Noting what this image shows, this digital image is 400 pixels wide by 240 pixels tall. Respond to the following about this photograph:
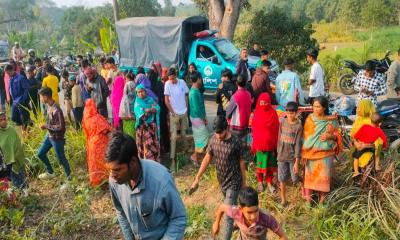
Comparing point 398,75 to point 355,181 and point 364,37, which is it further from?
point 364,37

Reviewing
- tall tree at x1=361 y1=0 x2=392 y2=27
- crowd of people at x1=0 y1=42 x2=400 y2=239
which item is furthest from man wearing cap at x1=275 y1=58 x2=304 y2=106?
tall tree at x1=361 y1=0 x2=392 y2=27

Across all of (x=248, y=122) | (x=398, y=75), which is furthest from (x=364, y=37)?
(x=248, y=122)

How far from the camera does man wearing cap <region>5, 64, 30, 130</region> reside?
26.4ft

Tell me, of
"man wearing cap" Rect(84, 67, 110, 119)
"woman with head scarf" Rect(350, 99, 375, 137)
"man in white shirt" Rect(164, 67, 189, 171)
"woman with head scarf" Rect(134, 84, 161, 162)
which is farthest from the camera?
"man wearing cap" Rect(84, 67, 110, 119)

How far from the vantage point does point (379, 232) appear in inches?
163

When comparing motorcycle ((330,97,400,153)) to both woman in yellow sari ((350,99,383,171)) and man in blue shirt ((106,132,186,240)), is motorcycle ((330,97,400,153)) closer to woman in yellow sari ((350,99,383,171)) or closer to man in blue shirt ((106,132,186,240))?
woman in yellow sari ((350,99,383,171))

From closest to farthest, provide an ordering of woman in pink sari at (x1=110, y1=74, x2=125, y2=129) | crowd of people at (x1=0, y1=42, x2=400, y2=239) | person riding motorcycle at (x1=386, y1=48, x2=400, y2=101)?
1. crowd of people at (x1=0, y1=42, x2=400, y2=239)
2. woman in pink sari at (x1=110, y1=74, x2=125, y2=129)
3. person riding motorcycle at (x1=386, y1=48, x2=400, y2=101)

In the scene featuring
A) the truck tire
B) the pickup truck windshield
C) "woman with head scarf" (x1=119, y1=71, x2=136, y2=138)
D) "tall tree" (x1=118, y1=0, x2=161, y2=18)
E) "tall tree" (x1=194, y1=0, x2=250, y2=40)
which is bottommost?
the truck tire

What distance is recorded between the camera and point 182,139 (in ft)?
23.1

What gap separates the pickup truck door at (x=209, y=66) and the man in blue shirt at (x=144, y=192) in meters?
8.60

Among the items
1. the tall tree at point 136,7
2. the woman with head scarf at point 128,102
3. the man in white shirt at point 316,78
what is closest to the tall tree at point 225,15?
the man in white shirt at point 316,78

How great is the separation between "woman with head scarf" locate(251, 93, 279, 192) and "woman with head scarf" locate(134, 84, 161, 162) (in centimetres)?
169

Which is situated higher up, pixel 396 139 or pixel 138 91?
pixel 138 91

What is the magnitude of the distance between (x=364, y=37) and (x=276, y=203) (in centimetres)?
2716
